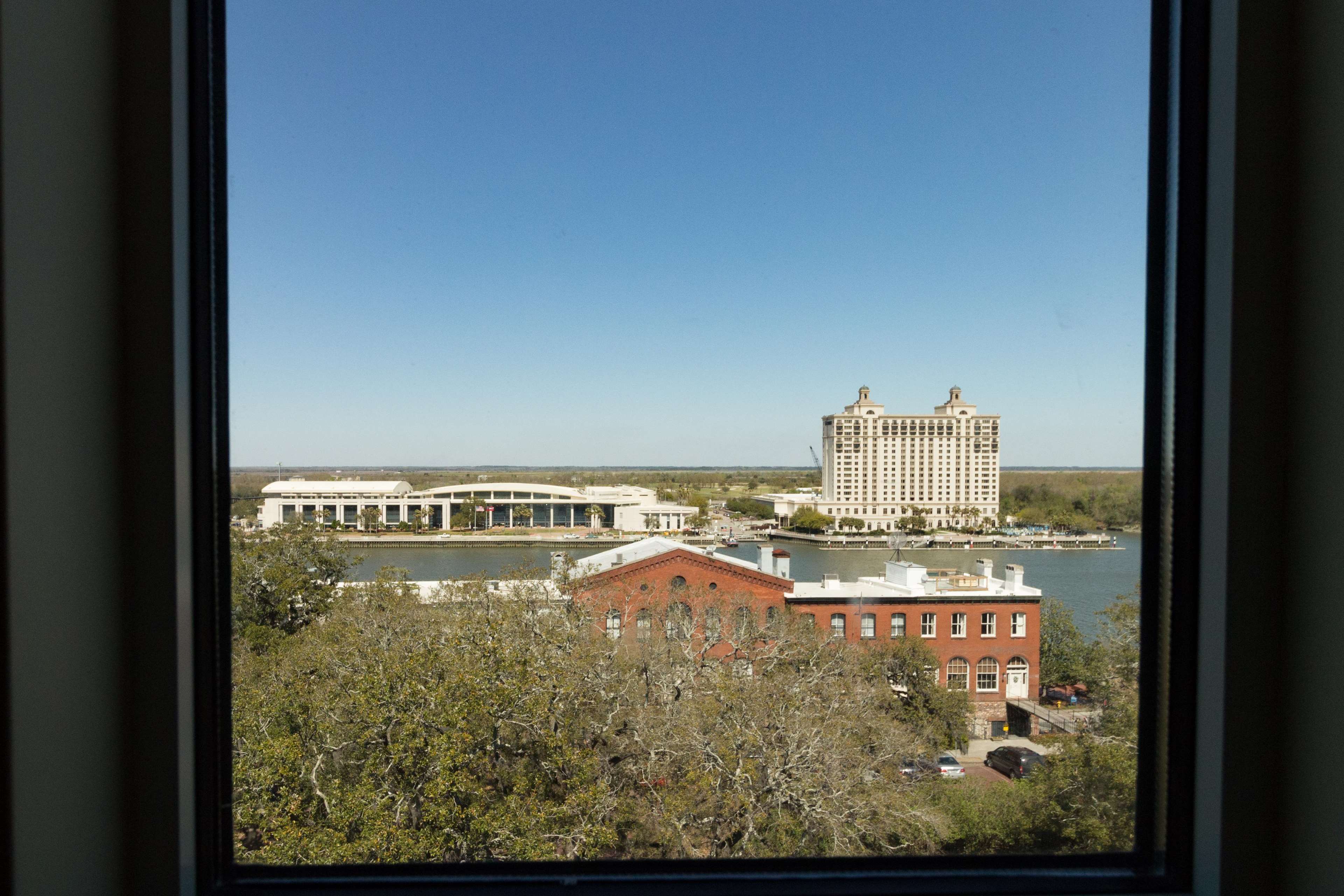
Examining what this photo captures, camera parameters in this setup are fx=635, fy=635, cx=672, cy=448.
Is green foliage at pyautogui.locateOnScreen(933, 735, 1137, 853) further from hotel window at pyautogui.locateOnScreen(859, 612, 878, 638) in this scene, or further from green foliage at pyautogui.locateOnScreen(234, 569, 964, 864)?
hotel window at pyautogui.locateOnScreen(859, 612, 878, 638)

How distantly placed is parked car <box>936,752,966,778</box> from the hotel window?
0.27 meters

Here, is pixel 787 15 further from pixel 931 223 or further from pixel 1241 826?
pixel 1241 826

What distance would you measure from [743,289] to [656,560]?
625 millimetres

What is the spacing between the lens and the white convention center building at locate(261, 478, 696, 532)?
4.19 feet

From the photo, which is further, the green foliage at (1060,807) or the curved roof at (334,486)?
the curved roof at (334,486)

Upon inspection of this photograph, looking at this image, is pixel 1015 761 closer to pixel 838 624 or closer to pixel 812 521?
pixel 838 624

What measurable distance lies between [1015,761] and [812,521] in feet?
1.88

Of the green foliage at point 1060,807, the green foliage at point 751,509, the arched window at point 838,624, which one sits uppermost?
the green foliage at point 751,509

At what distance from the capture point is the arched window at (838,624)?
1254mm

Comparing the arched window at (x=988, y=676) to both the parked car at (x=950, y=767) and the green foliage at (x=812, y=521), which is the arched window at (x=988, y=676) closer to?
the parked car at (x=950, y=767)

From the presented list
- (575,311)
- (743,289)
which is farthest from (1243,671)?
(575,311)

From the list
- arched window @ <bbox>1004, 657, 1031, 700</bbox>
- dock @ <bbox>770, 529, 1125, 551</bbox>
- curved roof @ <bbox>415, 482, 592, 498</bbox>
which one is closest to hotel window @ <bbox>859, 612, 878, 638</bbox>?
dock @ <bbox>770, 529, 1125, 551</bbox>

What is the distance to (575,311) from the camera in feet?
4.67

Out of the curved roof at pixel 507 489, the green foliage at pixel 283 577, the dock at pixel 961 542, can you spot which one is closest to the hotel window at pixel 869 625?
the dock at pixel 961 542
